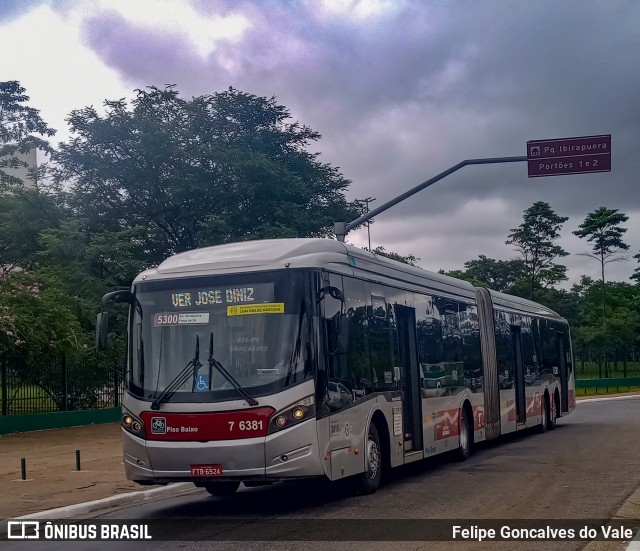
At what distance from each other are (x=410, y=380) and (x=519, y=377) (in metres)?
8.84

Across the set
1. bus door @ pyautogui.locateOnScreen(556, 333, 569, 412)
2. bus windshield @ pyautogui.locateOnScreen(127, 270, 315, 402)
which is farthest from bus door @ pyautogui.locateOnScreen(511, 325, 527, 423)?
bus windshield @ pyautogui.locateOnScreen(127, 270, 315, 402)

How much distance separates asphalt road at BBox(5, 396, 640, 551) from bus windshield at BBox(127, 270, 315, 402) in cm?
163

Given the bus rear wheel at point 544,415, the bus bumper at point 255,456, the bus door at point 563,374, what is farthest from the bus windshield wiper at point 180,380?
the bus door at point 563,374

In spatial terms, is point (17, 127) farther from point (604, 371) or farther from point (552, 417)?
point (604, 371)

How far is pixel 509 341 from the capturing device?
75.6 ft

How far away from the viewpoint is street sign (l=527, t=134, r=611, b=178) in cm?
2077

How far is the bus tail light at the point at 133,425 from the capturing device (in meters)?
12.0

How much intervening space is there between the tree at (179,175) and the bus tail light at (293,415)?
28.2 metres

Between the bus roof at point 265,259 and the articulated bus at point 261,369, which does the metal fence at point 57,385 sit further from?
the bus roof at point 265,259

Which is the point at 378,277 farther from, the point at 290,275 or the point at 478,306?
the point at 478,306

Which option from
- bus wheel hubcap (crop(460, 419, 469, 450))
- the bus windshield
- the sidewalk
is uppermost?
the bus windshield

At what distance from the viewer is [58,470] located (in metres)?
17.8

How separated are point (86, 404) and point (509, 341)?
44.9 ft

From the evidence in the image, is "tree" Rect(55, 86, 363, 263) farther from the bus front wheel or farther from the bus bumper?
Answer: the bus bumper
